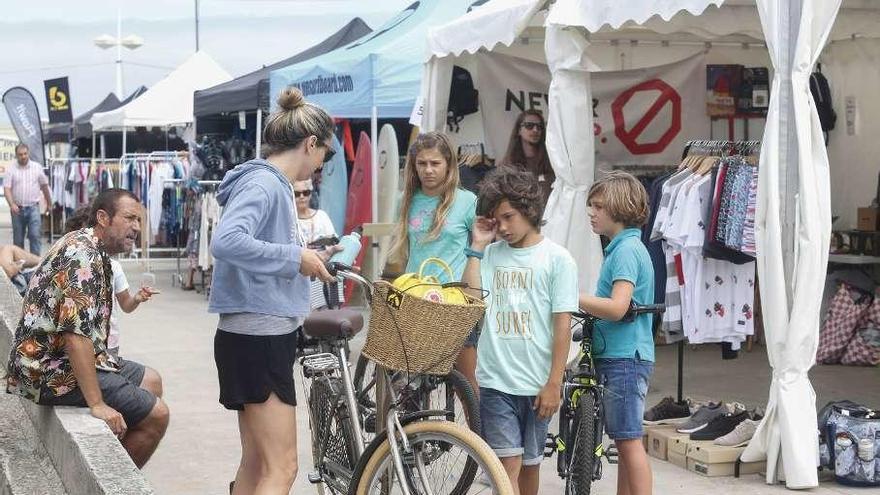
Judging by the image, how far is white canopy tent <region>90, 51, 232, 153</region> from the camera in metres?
22.4

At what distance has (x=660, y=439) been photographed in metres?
6.91

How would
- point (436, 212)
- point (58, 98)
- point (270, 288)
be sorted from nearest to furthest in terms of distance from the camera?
point (270, 288) → point (436, 212) → point (58, 98)

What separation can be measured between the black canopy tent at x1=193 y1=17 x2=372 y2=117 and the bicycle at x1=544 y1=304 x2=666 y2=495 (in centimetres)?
980

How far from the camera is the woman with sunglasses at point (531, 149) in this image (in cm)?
926

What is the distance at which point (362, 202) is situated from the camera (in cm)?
1269

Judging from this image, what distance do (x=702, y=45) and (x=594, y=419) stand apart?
5802 mm

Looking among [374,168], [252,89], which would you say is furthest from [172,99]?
[374,168]

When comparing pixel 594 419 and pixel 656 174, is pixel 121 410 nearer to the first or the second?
pixel 594 419

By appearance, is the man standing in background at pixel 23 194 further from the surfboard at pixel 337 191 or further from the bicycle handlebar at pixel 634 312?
the bicycle handlebar at pixel 634 312

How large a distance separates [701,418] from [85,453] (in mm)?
3557

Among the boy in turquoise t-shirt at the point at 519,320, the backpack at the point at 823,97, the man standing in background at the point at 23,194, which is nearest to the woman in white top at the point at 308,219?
the boy in turquoise t-shirt at the point at 519,320

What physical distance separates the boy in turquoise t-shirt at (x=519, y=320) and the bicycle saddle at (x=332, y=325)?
2.16 feet

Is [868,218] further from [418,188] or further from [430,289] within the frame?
[430,289]

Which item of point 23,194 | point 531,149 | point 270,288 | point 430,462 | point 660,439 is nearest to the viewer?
point 270,288
